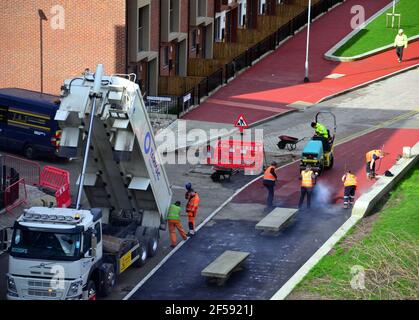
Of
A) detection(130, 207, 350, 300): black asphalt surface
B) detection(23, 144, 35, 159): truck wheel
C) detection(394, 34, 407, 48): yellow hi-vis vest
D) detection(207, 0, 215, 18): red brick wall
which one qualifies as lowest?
detection(130, 207, 350, 300): black asphalt surface

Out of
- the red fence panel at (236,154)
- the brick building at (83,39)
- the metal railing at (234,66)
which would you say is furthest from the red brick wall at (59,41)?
the red fence panel at (236,154)

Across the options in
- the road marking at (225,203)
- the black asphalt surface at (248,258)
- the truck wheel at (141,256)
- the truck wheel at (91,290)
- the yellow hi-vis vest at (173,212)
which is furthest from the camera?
the yellow hi-vis vest at (173,212)

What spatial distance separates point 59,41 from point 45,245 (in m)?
25.2

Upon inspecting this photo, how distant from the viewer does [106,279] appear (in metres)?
32.3

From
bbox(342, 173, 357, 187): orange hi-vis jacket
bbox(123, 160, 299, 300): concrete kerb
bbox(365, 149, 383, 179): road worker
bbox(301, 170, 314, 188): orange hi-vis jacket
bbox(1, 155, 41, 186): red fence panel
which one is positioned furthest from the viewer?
bbox(1, 155, 41, 186): red fence panel

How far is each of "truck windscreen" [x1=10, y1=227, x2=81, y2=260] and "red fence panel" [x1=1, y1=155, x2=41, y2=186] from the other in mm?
13314

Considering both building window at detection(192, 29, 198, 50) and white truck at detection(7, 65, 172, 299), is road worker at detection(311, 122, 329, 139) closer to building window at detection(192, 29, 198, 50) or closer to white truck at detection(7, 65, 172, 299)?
white truck at detection(7, 65, 172, 299)

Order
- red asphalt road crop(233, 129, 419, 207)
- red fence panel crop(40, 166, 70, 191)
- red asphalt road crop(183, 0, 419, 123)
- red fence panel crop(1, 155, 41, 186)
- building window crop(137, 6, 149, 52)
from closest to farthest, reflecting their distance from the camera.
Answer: red fence panel crop(40, 166, 70, 191), red asphalt road crop(233, 129, 419, 207), red fence panel crop(1, 155, 41, 186), building window crop(137, 6, 149, 52), red asphalt road crop(183, 0, 419, 123)

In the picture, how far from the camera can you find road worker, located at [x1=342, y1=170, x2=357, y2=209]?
40.3 m

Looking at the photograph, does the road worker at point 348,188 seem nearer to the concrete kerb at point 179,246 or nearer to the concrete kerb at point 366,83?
the concrete kerb at point 179,246

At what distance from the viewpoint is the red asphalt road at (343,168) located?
4278 cm

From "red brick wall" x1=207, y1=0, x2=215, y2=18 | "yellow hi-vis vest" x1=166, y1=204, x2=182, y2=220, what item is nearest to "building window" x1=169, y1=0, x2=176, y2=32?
"red brick wall" x1=207, y1=0, x2=215, y2=18

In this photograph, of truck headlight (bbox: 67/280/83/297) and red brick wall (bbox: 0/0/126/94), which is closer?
truck headlight (bbox: 67/280/83/297)

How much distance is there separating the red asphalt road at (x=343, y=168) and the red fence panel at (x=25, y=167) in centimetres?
798
